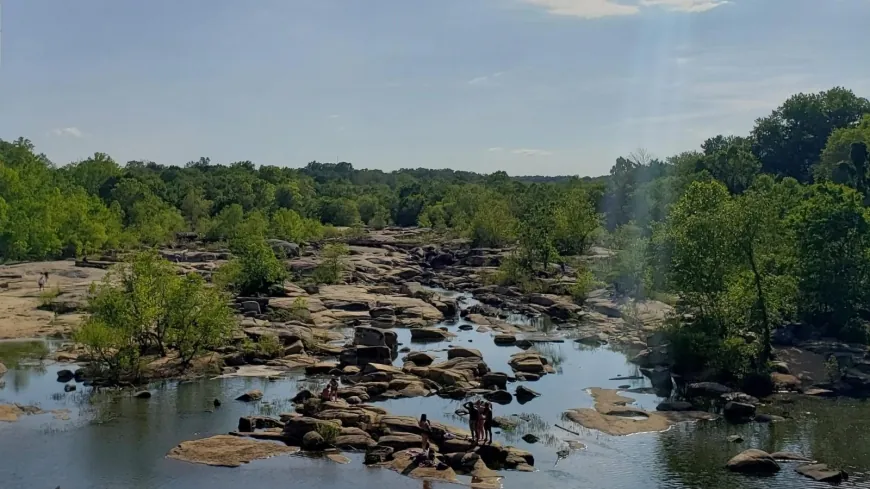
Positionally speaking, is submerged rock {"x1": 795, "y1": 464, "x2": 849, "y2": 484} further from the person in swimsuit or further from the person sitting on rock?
the person sitting on rock

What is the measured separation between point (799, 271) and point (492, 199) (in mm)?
73344

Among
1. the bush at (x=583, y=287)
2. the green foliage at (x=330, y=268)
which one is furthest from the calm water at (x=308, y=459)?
the green foliage at (x=330, y=268)

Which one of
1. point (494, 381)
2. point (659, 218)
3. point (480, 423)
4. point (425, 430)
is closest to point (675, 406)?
point (494, 381)

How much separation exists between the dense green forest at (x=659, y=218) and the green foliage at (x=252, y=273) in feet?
76.5

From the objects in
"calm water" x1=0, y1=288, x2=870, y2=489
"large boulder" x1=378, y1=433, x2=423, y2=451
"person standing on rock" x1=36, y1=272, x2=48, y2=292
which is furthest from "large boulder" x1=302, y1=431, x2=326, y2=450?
"person standing on rock" x1=36, y1=272, x2=48, y2=292

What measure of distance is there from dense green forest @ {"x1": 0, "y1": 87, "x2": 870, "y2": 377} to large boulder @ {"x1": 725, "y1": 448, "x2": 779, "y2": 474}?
12.3 metres

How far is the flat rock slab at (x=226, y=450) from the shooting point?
30.1 m

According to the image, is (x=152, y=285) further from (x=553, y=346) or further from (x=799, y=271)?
(x=799, y=271)

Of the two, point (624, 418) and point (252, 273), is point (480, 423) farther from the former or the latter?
point (252, 273)

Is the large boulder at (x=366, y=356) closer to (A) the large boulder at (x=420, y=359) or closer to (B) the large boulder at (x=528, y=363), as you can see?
(A) the large boulder at (x=420, y=359)

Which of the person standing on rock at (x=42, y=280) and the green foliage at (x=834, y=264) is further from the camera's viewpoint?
the person standing on rock at (x=42, y=280)

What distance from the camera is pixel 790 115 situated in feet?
433

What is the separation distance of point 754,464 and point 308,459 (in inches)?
642

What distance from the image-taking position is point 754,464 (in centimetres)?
2983
